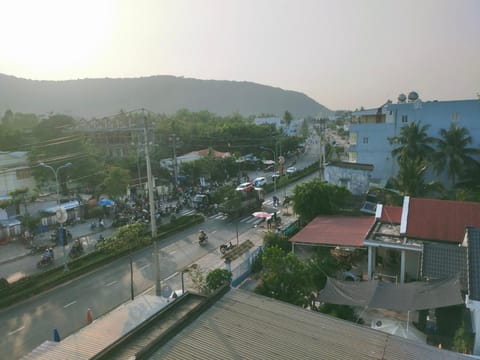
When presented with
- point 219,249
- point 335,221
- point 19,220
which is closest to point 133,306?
point 219,249

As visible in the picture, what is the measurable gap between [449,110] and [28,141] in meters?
48.8

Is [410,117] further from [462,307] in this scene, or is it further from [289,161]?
[289,161]

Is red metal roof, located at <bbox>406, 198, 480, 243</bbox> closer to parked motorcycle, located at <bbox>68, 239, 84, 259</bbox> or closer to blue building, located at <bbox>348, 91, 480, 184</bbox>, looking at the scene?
blue building, located at <bbox>348, 91, 480, 184</bbox>

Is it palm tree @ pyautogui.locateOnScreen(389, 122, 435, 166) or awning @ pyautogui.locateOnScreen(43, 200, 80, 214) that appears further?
palm tree @ pyautogui.locateOnScreen(389, 122, 435, 166)

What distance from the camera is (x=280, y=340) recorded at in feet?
25.2

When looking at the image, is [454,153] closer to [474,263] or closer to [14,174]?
[474,263]

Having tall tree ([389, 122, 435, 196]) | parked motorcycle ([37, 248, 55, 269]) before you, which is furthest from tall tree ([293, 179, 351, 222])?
parked motorcycle ([37, 248, 55, 269])

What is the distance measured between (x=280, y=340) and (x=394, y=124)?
105 ft

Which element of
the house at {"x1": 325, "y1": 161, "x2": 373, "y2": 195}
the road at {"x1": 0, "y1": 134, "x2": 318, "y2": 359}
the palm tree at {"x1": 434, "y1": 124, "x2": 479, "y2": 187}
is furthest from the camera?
the house at {"x1": 325, "y1": 161, "x2": 373, "y2": 195}

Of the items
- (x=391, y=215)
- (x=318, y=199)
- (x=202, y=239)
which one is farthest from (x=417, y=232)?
(x=202, y=239)

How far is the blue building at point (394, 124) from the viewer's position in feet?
105

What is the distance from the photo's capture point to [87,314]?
572 inches

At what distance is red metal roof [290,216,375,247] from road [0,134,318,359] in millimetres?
6167

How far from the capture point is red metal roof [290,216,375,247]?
60.8 ft
